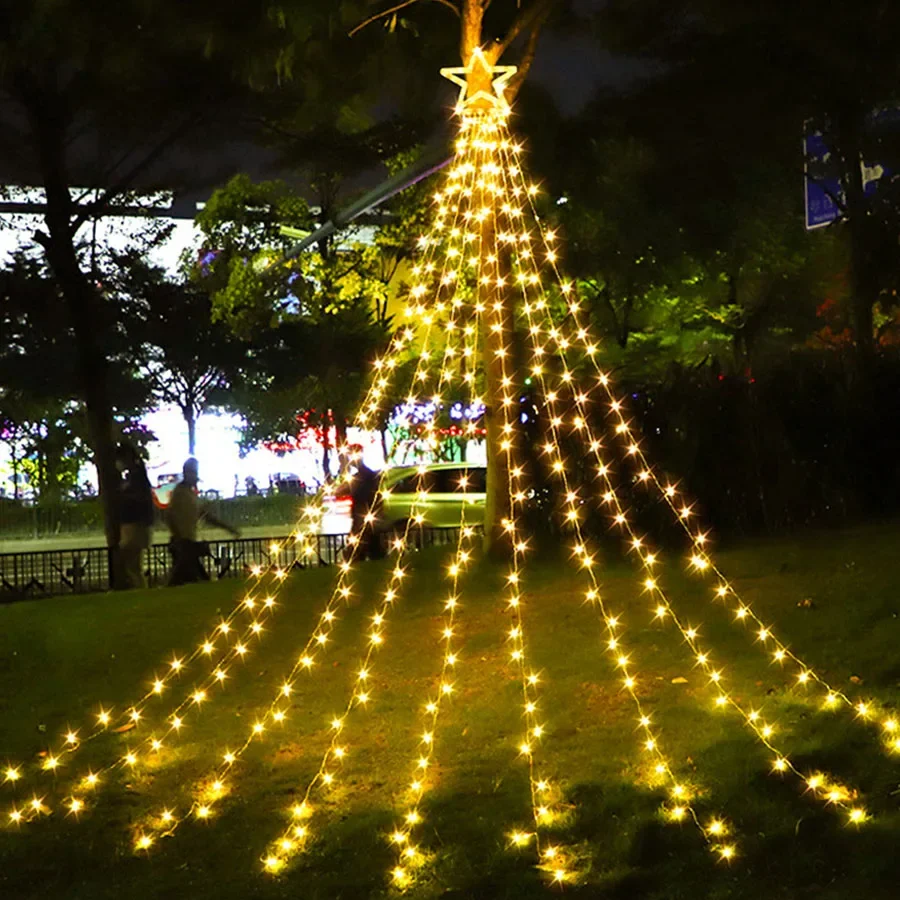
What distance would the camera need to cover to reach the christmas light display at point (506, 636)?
5652 millimetres

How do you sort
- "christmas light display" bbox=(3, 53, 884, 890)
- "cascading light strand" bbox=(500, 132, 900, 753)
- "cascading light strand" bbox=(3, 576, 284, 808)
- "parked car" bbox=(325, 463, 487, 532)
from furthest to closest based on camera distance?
"parked car" bbox=(325, 463, 487, 532) < "cascading light strand" bbox=(3, 576, 284, 808) < "cascading light strand" bbox=(500, 132, 900, 753) < "christmas light display" bbox=(3, 53, 884, 890)

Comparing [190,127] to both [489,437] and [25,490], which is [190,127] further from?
[25,490]

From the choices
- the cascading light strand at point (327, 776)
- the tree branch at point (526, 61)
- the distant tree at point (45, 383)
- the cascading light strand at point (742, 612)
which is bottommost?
the cascading light strand at point (327, 776)

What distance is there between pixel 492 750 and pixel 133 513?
29.5 feet

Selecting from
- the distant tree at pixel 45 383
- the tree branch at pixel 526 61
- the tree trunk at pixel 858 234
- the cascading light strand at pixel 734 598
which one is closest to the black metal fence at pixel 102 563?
the distant tree at pixel 45 383

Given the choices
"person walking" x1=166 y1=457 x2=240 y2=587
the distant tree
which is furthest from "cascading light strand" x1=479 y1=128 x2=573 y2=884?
the distant tree

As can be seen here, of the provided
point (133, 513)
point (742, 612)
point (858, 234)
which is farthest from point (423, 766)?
point (858, 234)

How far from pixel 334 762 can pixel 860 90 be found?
1221 centimetres

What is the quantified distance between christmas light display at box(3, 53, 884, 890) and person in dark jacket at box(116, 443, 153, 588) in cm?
346

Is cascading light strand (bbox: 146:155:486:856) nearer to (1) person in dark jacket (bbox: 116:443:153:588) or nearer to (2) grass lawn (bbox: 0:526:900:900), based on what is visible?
(2) grass lawn (bbox: 0:526:900:900)

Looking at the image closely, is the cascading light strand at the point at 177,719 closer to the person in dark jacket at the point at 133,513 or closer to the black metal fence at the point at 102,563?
the person in dark jacket at the point at 133,513

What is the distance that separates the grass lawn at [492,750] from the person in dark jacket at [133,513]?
448 cm

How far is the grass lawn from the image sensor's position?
5.07 metres

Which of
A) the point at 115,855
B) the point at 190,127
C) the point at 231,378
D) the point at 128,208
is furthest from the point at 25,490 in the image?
the point at 115,855
